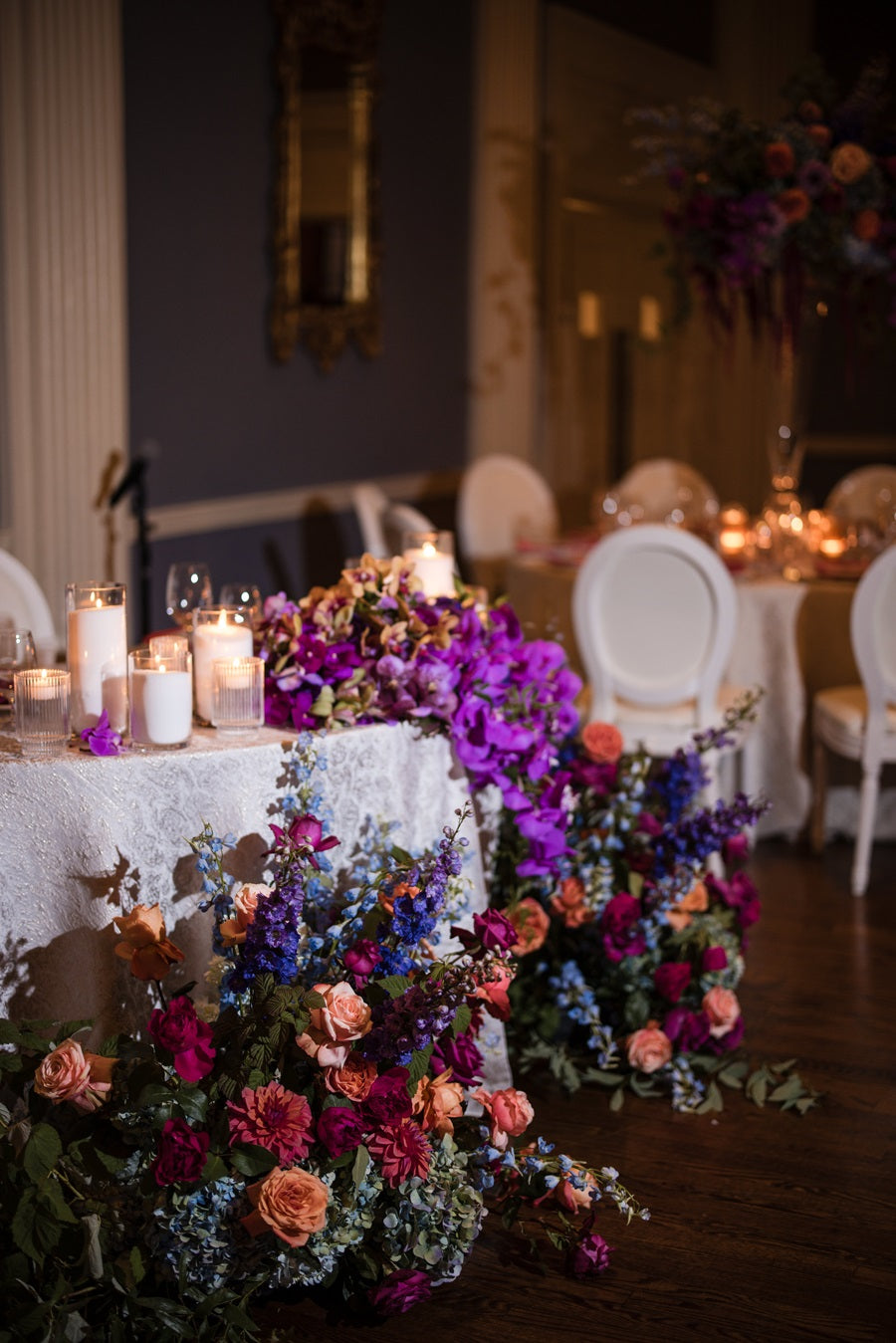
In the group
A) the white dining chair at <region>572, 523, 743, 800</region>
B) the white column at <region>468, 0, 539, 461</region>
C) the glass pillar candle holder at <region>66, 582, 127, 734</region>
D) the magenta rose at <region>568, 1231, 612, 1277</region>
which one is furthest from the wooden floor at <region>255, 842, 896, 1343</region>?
the white column at <region>468, 0, 539, 461</region>

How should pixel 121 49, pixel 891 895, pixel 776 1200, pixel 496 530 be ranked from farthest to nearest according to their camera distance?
pixel 496 530 → pixel 121 49 → pixel 891 895 → pixel 776 1200

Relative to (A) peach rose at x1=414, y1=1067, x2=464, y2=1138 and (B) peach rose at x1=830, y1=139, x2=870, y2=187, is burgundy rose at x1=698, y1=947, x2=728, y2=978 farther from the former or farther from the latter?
(B) peach rose at x1=830, y1=139, x2=870, y2=187

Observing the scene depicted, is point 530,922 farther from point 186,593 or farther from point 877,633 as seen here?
point 877,633

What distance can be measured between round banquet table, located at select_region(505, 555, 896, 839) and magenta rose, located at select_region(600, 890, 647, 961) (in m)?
1.51

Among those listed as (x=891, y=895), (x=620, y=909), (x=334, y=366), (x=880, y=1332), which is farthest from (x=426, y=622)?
(x=334, y=366)

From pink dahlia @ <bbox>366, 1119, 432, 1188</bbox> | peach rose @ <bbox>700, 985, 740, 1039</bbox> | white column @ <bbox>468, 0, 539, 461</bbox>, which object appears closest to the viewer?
pink dahlia @ <bbox>366, 1119, 432, 1188</bbox>

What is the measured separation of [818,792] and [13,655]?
2651 millimetres

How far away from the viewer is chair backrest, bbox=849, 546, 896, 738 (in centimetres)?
404

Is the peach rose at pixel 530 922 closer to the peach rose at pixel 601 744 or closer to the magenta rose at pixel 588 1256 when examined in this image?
→ the peach rose at pixel 601 744

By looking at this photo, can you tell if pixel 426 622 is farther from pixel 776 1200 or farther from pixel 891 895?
pixel 891 895

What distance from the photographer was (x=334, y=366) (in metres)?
5.84

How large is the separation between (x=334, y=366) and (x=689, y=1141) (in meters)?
3.71

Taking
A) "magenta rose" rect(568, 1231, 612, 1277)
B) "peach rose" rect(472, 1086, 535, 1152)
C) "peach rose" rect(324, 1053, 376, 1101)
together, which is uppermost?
"peach rose" rect(324, 1053, 376, 1101)

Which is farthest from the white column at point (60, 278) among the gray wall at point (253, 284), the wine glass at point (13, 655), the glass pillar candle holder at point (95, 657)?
the glass pillar candle holder at point (95, 657)
